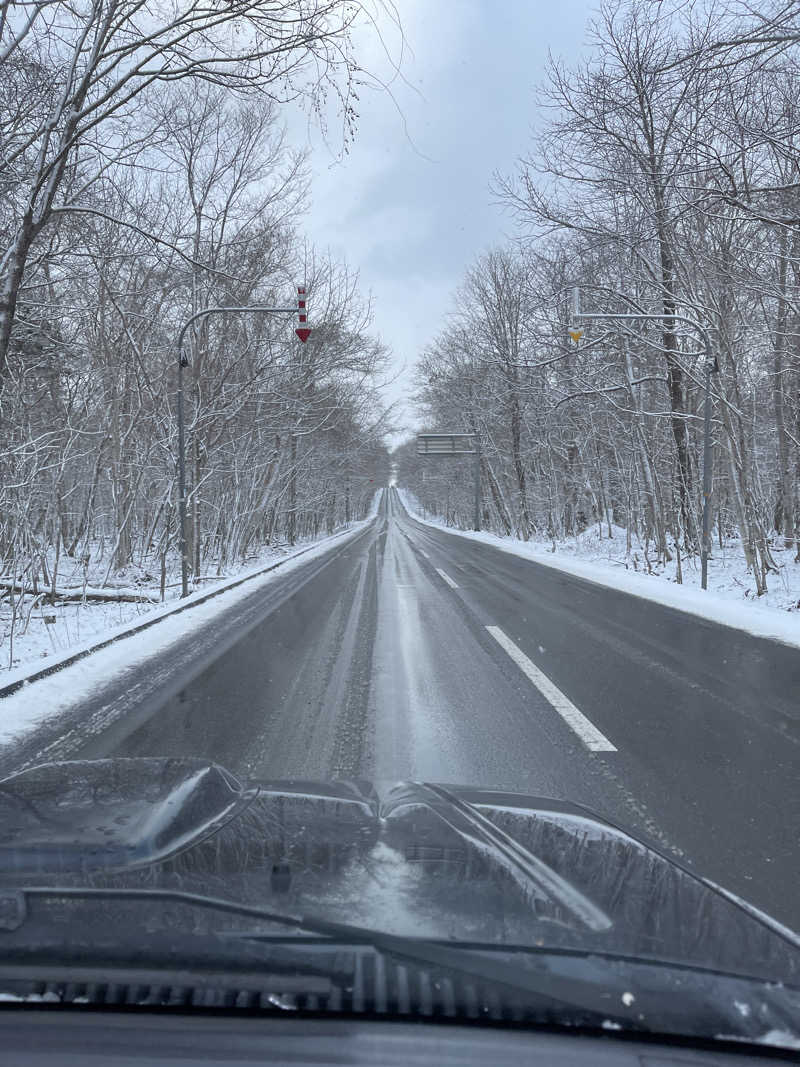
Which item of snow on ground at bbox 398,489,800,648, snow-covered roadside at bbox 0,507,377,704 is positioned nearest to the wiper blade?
snow-covered roadside at bbox 0,507,377,704

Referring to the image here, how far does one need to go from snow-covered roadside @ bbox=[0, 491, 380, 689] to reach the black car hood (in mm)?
5156

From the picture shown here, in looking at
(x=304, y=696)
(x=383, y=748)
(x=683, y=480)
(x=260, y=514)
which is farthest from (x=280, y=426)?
(x=383, y=748)

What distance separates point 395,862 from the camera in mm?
2074

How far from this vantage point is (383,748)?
16.5 feet

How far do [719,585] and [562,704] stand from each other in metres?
13.4

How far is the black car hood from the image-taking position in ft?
5.47

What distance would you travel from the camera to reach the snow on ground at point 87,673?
6012 millimetres

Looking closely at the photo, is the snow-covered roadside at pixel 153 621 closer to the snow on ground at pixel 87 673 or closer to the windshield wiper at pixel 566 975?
the snow on ground at pixel 87 673

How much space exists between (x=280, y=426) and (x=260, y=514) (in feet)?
18.2

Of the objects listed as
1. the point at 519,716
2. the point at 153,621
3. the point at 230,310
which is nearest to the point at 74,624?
the point at 153,621

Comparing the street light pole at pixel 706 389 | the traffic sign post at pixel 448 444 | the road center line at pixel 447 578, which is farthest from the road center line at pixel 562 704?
the traffic sign post at pixel 448 444

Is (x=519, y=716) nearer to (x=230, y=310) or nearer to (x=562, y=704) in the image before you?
(x=562, y=704)

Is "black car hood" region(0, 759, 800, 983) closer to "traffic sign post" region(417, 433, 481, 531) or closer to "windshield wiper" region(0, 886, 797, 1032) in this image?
"windshield wiper" region(0, 886, 797, 1032)

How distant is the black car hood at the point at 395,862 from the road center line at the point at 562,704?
2.33 metres
